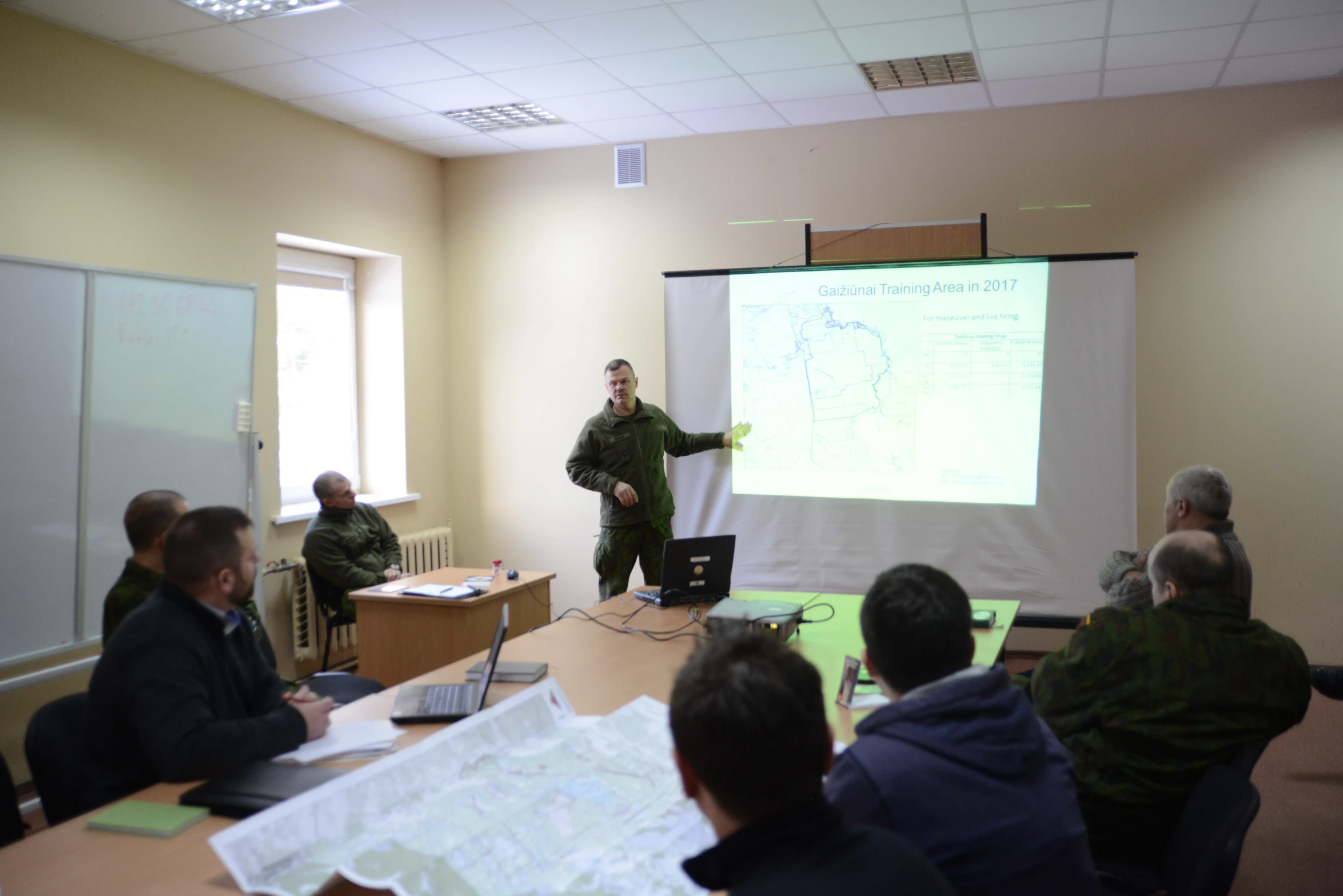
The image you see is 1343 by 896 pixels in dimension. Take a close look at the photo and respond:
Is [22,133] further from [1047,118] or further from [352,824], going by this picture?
[1047,118]

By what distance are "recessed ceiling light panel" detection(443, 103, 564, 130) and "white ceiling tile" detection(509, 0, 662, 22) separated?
4.06 ft

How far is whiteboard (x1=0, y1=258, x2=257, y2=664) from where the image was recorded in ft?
10.9

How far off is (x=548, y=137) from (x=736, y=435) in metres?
2.14

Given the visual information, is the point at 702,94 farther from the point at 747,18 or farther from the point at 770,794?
the point at 770,794

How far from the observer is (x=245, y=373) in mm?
4148

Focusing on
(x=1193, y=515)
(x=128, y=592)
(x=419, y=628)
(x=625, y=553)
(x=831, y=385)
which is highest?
(x=831, y=385)

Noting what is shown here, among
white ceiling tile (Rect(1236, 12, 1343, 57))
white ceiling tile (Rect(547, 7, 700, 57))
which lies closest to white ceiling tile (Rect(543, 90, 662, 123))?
white ceiling tile (Rect(547, 7, 700, 57))

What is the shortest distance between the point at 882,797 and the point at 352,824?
34.9 inches

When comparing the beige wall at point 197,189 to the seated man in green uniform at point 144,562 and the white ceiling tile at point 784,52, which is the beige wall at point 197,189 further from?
the white ceiling tile at point 784,52

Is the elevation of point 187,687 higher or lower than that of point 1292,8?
lower

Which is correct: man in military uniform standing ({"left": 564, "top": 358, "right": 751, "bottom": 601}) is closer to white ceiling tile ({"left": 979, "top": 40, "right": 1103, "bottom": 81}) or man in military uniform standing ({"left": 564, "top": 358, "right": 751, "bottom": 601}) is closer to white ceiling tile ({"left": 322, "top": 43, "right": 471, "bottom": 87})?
white ceiling tile ({"left": 322, "top": 43, "right": 471, "bottom": 87})

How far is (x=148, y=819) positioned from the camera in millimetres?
1672

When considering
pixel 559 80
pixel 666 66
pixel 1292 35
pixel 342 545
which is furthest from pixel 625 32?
pixel 1292 35

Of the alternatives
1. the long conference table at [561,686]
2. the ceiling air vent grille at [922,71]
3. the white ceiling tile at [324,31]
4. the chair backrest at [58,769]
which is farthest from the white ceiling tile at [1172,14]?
the chair backrest at [58,769]
